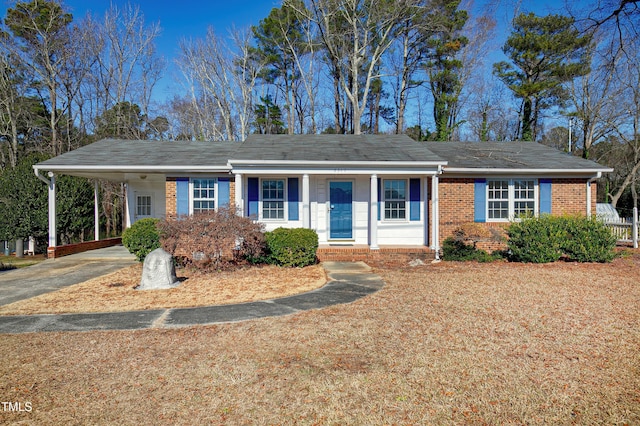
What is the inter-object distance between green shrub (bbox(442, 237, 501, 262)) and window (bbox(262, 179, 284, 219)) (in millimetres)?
5285

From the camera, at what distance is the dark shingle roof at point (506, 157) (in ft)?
39.1

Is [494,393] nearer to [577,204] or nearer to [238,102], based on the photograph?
[577,204]

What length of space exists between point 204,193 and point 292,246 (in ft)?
14.2

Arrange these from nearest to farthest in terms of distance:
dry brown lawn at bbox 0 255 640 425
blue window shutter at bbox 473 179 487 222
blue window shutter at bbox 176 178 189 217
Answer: dry brown lawn at bbox 0 255 640 425 → blue window shutter at bbox 176 178 189 217 → blue window shutter at bbox 473 179 487 222

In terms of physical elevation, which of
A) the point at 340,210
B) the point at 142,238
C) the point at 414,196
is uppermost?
the point at 414,196

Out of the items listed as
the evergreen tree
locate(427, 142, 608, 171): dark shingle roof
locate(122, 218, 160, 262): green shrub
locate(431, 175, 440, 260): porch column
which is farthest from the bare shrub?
the evergreen tree

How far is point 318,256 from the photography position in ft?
34.7

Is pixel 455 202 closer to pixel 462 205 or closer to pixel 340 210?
pixel 462 205

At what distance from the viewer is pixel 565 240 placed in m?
10.1

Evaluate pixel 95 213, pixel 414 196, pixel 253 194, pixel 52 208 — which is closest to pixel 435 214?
pixel 414 196

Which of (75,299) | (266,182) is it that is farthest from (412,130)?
(75,299)

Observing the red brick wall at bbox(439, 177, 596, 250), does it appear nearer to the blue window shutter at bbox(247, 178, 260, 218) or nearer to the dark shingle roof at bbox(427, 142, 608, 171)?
the dark shingle roof at bbox(427, 142, 608, 171)

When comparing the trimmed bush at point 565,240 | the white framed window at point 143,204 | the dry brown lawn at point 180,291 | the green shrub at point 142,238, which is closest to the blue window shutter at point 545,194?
the trimmed bush at point 565,240

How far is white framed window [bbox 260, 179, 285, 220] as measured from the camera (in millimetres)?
12094
